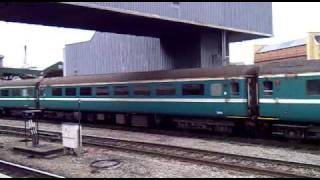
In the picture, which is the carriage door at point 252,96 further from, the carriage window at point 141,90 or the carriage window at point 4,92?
the carriage window at point 4,92

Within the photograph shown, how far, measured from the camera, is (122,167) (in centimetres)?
1295

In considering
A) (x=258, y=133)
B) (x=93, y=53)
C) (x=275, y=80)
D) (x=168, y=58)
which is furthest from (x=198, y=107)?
(x=93, y=53)

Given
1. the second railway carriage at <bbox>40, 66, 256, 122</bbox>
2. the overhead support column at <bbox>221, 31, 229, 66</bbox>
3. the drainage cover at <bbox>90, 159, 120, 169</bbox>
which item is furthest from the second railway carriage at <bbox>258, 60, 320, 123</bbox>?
the overhead support column at <bbox>221, 31, 229, 66</bbox>

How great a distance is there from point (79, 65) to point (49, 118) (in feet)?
47.9

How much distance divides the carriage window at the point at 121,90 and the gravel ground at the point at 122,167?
8.19 m

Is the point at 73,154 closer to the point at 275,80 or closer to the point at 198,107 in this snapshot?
the point at 198,107

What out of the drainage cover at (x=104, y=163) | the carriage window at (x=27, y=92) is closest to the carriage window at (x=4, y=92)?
the carriage window at (x=27, y=92)

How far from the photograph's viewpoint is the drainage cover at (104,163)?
43.3ft

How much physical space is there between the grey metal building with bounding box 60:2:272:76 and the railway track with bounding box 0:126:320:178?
679cm

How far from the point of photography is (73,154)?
15258 millimetres

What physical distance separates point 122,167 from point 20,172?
9.72 ft

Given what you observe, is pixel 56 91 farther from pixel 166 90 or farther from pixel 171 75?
pixel 171 75

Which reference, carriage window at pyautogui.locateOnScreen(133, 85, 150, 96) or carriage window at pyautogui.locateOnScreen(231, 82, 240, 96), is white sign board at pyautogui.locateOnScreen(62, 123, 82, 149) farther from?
carriage window at pyautogui.locateOnScreen(133, 85, 150, 96)

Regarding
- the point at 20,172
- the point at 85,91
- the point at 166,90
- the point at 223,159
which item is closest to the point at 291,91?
the point at 223,159
